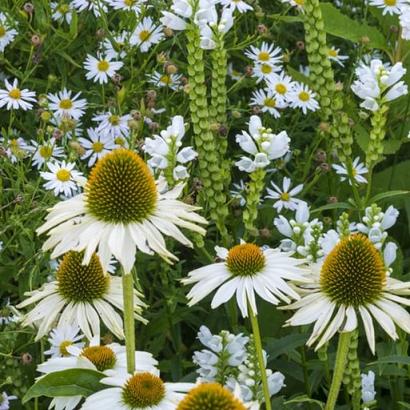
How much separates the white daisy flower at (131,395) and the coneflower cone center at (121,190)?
0.94 ft

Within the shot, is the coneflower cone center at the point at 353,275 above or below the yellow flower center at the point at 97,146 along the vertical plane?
below

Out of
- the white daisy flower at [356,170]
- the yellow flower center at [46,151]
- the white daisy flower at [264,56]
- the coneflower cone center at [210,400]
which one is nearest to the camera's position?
the coneflower cone center at [210,400]

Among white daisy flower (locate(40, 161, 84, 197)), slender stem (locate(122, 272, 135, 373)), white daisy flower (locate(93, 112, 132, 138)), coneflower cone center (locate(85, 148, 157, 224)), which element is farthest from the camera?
white daisy flower (locate(93, 112, 132, 138))

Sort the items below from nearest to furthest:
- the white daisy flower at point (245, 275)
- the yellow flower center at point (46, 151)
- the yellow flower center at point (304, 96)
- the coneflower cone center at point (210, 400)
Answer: the coneflower cone center at point (210, 400)
the white daisy flower at point (245, 275)
the yellow flower center at point (46, 151)
the yellow flower center at point (304, 96)

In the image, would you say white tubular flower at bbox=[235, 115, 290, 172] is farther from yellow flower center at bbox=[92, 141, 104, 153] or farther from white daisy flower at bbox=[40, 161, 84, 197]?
yellow flower center at bbox=[92, 141, 104, 153]

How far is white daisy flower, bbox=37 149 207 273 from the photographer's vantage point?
1.62 m

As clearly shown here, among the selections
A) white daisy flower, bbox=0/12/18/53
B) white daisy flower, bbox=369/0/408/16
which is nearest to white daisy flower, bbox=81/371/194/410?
white daisy flower, bbox=0/12/18/53

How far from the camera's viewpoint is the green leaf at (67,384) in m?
1.62

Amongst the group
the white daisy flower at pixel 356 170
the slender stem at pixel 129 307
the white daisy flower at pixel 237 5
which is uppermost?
the white daisy flower at pixel 237 5

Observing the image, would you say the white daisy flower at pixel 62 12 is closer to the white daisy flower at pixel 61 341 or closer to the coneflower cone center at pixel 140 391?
the white daisy flower at pixel 61 341

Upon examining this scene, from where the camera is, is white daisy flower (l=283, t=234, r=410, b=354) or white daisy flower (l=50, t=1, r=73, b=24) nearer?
white daisy flower (l=283, t=234, r=410, b=354)

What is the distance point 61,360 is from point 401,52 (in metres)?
2.23

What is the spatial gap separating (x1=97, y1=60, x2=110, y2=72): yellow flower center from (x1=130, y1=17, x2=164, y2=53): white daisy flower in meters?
0.12

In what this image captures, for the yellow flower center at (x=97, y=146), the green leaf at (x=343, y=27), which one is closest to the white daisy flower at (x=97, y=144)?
the yellow flower center at (x=97, y=146)
